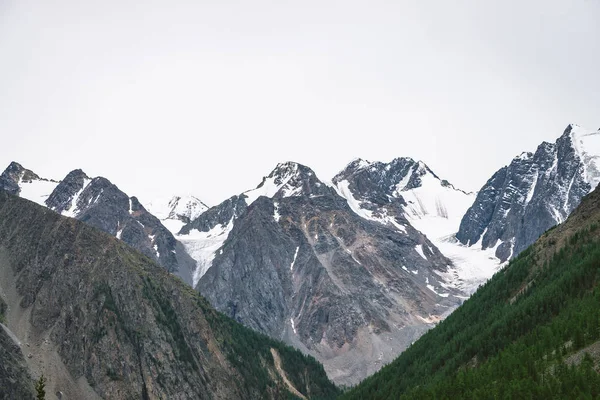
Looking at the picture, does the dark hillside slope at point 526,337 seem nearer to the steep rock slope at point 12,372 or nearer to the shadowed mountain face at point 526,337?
the shadowed mountain face at point 526,337

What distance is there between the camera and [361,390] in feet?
630

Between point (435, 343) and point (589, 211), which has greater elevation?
point (589, 211)

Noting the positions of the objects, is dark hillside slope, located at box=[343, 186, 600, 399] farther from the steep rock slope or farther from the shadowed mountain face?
the steep rock slope

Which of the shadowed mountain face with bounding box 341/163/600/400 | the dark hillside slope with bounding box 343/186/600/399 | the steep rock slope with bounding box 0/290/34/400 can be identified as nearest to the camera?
the shadowed mountain face with bounding box 341/163/600/400

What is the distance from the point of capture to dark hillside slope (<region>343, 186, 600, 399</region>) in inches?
4048

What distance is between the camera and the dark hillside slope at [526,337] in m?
103

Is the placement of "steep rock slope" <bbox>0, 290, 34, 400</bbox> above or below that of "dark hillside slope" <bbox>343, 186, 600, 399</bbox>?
above

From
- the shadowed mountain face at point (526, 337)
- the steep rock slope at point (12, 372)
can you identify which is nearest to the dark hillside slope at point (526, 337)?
the shadowed mountain face at point (526, 337)

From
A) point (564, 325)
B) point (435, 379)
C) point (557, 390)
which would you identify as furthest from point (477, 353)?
point (557, 390)

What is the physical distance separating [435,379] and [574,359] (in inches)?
1757

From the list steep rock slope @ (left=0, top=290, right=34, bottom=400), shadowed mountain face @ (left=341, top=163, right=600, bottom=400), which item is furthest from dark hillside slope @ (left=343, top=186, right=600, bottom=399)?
steep rock slope @ (left=0, top=290, right=34, bottom=400)

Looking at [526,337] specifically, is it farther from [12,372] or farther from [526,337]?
[12,372]

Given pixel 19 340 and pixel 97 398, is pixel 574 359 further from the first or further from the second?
pixel 19 340

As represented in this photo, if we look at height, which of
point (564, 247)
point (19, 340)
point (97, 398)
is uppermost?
point (19, 340)
